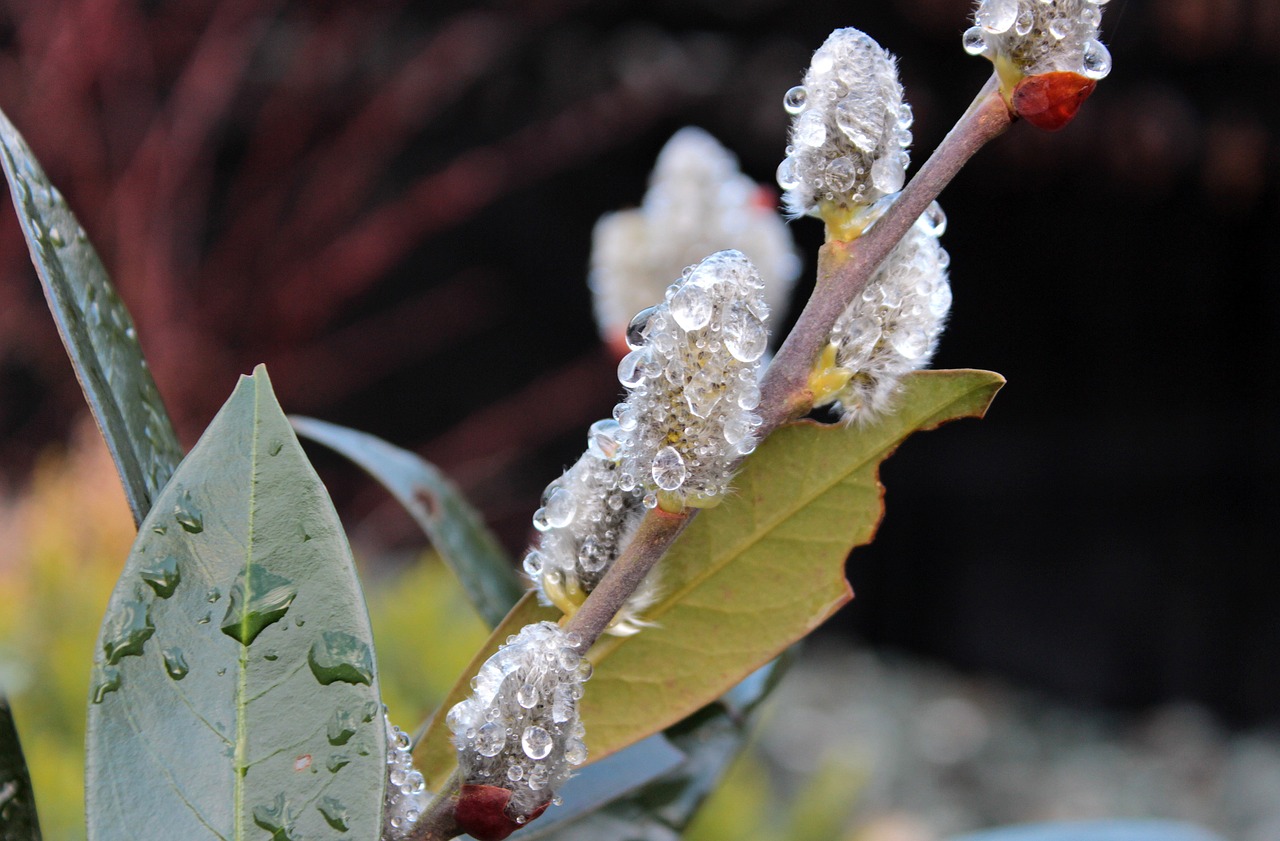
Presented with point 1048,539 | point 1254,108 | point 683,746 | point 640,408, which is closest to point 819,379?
point 640,408

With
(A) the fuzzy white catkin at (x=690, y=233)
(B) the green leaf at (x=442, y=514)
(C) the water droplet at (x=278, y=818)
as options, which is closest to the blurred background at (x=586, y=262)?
(A) the fuzzy white catkin at (x=690, y=233)

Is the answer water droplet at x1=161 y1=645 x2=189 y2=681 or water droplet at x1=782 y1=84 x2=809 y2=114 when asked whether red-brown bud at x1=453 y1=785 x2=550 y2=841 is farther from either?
water droplet at x1=782 y1=84 x2=809 y2=114

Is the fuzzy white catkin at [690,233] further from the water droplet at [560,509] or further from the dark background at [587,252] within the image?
the dark background at [587,252]

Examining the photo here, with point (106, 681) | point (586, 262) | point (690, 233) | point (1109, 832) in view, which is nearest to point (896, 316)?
point (106, 681)

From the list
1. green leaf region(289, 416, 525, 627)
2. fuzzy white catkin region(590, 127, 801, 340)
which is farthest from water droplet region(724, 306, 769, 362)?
fuzzy white catkin region(590, 127, 801, 340)

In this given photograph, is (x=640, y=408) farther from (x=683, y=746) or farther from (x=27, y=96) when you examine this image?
(x=27, y=96)

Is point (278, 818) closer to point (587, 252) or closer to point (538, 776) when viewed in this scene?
point (538, 776)
